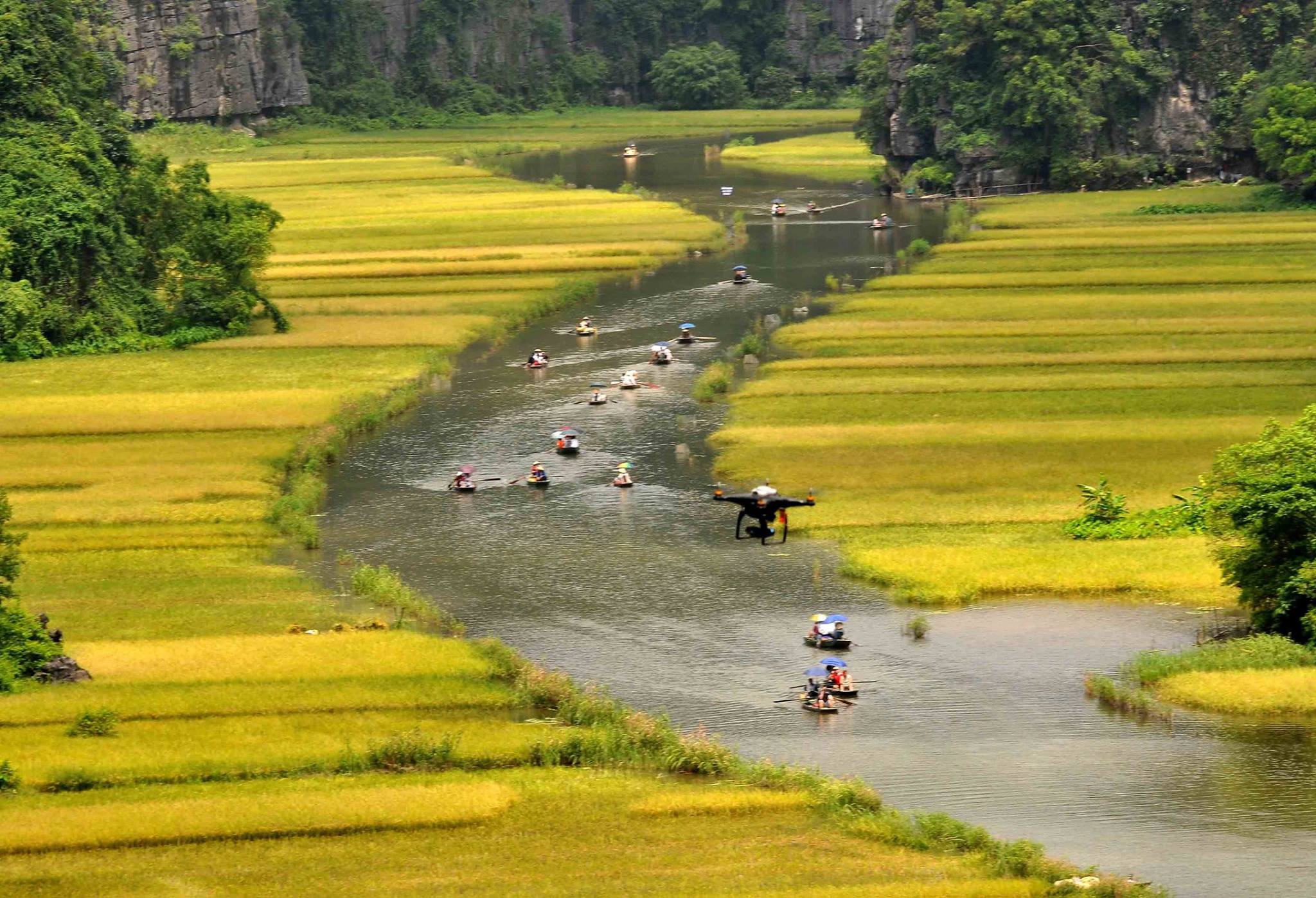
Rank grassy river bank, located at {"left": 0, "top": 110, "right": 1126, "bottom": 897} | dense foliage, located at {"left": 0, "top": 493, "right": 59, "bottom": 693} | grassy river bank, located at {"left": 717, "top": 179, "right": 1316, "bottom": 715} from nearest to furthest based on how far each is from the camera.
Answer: grassy river bank, located at {"left": 0, "top": 110, "right": 1126, "bottom": 897}
dense foliage, located at {"left": 0, "top": 493, "right": 59, "bottom": 693}
grassy river bank, located at {"left": 717, "top": 179, "right": 1316, "bottom": 715}

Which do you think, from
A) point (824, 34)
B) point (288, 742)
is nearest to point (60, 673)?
point (288, 742)

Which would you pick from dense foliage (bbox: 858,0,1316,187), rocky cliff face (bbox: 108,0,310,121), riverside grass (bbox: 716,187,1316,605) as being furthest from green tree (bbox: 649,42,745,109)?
riverside grass (bbox: 716,187,1316,605)

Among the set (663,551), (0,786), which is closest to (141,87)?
(663,551)

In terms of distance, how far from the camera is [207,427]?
59438 millimetres

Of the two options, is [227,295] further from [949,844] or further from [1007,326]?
[949,844]

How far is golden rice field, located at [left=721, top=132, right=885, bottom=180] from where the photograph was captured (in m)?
132

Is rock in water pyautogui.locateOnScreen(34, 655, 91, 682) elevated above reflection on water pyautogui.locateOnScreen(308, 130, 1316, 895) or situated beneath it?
elevated above

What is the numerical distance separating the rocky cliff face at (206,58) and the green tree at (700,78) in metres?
35.0

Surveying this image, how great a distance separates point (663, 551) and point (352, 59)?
5328 inches

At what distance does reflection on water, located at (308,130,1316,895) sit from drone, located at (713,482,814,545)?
0.52 m

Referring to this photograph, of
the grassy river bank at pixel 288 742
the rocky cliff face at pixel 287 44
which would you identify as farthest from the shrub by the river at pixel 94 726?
the rocky cliff face at pixel 287 44

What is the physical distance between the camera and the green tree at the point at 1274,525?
3819 centimetres

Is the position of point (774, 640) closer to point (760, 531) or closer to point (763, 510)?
point (763, 510)

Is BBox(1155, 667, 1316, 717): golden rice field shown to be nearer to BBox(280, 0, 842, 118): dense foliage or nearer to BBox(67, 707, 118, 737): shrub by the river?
BBox(67, 707, 118, 737): shrub by the river
